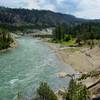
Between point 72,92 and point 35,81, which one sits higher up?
point 72,92

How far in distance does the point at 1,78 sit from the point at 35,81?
1050 cm

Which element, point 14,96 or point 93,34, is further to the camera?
point 93,34

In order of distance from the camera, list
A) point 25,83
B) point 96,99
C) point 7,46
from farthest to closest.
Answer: point 7,46 < point 25,83 < point 96,99

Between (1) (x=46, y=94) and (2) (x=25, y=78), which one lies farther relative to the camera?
(2) (x=25, y=78)

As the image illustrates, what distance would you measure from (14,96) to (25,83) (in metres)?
A: 13.1

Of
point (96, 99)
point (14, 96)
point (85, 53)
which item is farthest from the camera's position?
point (85, 53)

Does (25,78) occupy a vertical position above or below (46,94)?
below

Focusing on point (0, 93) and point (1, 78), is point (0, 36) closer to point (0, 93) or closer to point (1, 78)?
point (1, 78)

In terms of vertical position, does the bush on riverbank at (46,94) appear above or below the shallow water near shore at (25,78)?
above

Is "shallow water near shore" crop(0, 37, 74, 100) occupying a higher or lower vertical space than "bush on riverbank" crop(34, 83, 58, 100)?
lower

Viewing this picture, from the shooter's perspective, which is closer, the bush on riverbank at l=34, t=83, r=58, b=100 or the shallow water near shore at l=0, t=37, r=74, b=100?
the bush on riverbank at l=34, t=83, r=58, b=100

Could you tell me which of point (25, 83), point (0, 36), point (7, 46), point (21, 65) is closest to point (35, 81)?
point (25, 83)

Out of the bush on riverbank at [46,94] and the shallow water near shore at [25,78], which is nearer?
the bush on riverbank at [46,94]

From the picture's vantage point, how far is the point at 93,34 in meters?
190
